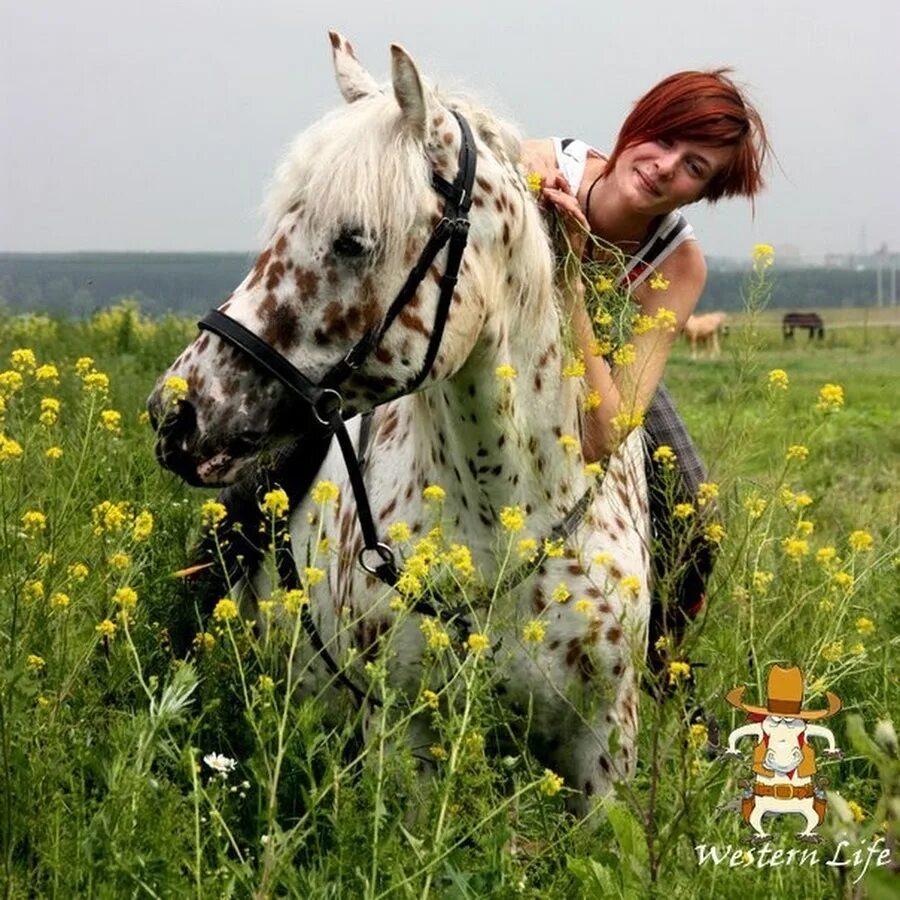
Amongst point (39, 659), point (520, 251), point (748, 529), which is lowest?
point (39, 659)

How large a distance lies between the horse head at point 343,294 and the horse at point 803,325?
3272cm

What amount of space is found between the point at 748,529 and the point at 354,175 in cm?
108

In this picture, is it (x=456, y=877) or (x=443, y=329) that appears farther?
(x=443, y=329)

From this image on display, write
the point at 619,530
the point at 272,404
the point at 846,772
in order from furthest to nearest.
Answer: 1. the point at 846,772
2. the point at 619,530
3. the point at 272,404

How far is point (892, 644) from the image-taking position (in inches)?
160

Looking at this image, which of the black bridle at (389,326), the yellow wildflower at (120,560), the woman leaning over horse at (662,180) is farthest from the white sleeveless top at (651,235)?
the yellow wildflower at (120,560)

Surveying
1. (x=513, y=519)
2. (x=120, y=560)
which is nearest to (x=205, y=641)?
(x=120, y=560)

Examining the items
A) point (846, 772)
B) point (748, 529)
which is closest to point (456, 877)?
point (748, 529)

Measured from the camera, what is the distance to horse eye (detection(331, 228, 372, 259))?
111 inches

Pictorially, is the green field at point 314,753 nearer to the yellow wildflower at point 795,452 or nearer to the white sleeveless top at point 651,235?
the yellow wildflower at point 795,452

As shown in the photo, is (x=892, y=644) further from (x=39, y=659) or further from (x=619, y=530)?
(x=39, y=659)

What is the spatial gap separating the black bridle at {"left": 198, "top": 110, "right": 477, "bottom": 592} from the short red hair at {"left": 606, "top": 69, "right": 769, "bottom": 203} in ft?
2.76

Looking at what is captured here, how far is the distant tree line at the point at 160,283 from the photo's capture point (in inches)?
692

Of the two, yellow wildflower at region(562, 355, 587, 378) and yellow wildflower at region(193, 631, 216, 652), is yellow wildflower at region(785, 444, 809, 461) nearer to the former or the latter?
yellow wildflower at region(562, 355, 587, 378)
